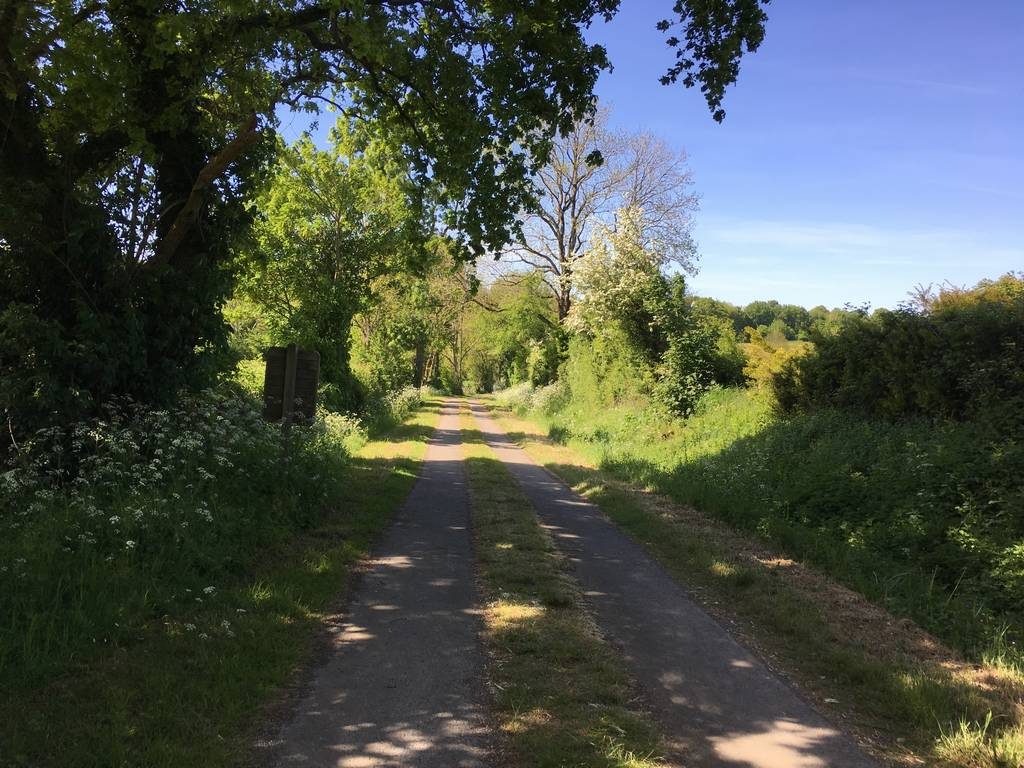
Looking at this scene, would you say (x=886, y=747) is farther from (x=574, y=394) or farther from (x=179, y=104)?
(x=574, y=394)

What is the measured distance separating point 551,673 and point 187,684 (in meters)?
2.39

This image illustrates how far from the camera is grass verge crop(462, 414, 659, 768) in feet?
11.9

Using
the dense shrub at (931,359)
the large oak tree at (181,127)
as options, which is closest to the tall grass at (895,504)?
the dense shrub at (931,359)

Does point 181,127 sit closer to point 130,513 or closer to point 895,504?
point 130,513

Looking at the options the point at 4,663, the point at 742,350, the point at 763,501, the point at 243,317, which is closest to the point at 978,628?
the point at 763,501

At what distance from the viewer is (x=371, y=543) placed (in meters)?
8.08

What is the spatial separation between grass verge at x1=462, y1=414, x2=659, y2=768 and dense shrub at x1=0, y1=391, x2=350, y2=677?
2616 mm

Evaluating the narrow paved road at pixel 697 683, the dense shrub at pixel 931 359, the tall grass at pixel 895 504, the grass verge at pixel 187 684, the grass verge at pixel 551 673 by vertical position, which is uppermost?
the dense shrub at pixel 931 359

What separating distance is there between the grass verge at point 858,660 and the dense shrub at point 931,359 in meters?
3.61

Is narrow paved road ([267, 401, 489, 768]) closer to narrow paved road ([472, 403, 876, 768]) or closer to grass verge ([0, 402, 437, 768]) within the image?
grass verge ([0, 402, 437, 768])

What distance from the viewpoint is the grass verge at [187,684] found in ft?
10.9

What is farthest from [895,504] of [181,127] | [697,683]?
[181,127]

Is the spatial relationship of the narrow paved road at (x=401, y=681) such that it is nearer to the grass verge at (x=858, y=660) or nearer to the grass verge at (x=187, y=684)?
the grass verge at (x=187, y=684)

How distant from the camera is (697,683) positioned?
15.2 feet
